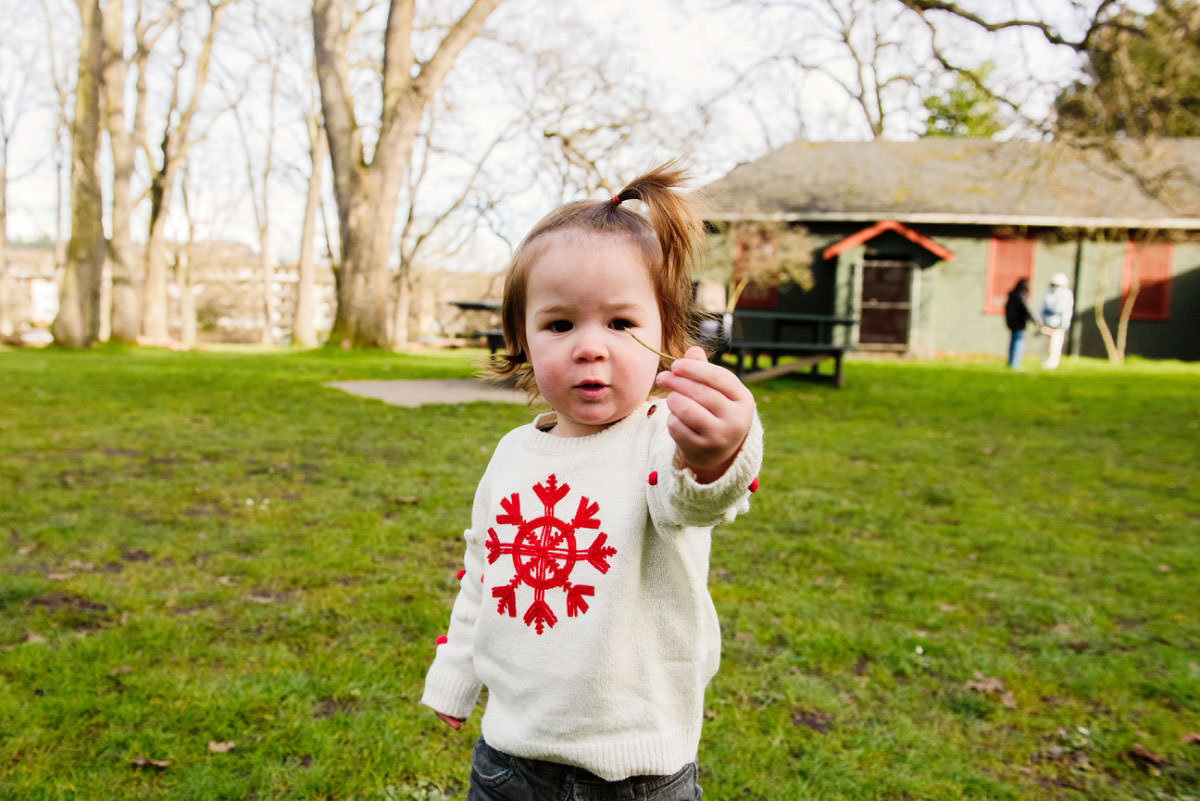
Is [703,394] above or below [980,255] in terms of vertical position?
below

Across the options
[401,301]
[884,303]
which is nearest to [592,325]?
[884,303]

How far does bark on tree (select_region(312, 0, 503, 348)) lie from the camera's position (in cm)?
1484

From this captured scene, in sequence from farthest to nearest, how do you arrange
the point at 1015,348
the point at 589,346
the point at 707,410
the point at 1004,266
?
the point at 1004,266, the point at 1015,348, the point at 589,346, the point at 707,410

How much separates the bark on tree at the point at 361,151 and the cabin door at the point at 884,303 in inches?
449

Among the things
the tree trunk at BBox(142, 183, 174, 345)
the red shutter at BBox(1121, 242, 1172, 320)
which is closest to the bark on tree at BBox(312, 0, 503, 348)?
the tree trunk at BBox(142, 183, 174, 345)

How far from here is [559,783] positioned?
4.75ft

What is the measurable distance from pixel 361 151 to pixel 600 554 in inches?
592

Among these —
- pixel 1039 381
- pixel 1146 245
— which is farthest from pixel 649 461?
pixel 1146 245

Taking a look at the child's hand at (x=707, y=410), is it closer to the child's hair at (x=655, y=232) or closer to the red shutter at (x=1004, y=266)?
the child's hair at (x=655, y=232)

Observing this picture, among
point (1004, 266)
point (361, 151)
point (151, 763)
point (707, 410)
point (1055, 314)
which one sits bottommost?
point (151, 763)

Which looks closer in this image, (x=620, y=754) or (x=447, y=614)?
(x=620, y=754)

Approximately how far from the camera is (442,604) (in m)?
3.54

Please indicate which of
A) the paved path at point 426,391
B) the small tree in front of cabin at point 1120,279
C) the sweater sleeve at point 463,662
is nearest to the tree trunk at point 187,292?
the paved path at point 426,391

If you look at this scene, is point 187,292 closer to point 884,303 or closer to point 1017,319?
point 884,303
